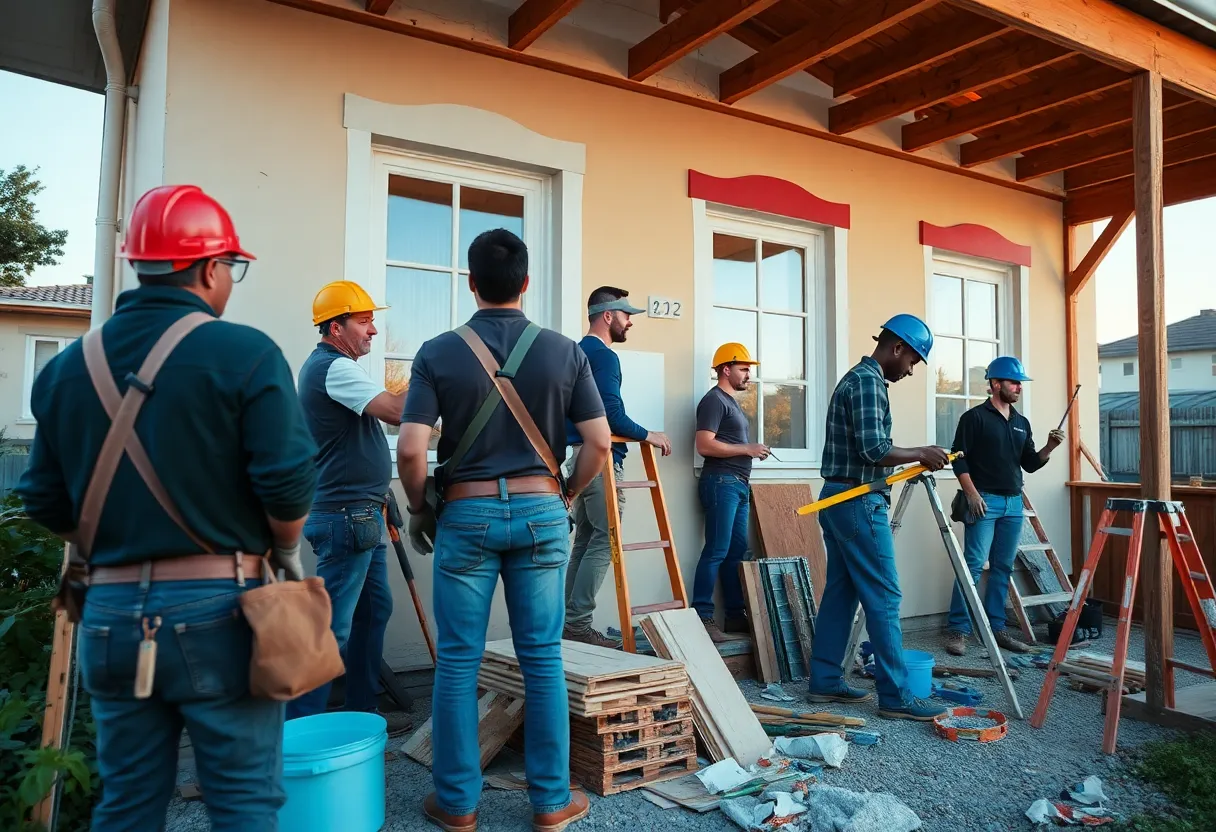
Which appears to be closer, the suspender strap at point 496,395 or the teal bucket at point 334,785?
the teal bucket at point 334,785

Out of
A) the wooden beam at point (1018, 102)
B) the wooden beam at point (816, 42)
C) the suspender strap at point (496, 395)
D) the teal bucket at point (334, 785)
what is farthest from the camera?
the wooden beam at point (1018, 102)

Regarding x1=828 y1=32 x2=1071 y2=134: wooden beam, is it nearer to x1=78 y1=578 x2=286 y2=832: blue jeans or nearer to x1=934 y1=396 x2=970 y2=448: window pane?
x1=934 y1=396 x2=970 y2=448: window pane

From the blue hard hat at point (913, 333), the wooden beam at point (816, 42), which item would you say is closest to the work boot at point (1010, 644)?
the blue hard hat at point (913, 333)

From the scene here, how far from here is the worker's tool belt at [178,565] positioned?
1.75 m

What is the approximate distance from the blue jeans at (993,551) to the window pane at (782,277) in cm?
195

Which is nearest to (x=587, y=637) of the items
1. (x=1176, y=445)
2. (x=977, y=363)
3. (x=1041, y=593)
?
(x=1041, y=593)

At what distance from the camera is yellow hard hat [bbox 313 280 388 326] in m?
3.58

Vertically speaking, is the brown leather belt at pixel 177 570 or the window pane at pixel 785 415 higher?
the window pane at pixel 785 415

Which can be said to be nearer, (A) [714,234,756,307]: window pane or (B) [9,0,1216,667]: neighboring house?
(B) [9,0,1216,667]: neighboring house

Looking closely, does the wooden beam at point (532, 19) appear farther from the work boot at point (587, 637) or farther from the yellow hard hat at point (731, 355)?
the work boot at point (587, 637)

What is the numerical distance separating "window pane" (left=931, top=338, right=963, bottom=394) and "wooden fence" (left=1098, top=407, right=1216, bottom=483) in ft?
31.3

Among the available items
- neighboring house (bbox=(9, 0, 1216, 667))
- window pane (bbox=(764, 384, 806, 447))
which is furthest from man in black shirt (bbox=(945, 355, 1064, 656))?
window pane (bbox=(764, 384, 806, 447))

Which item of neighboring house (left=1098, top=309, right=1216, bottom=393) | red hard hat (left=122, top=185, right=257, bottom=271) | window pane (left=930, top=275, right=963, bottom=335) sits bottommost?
red hard hat (left=122, top=185, right=257, bottom=271)

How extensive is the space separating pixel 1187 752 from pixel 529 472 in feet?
10.2
